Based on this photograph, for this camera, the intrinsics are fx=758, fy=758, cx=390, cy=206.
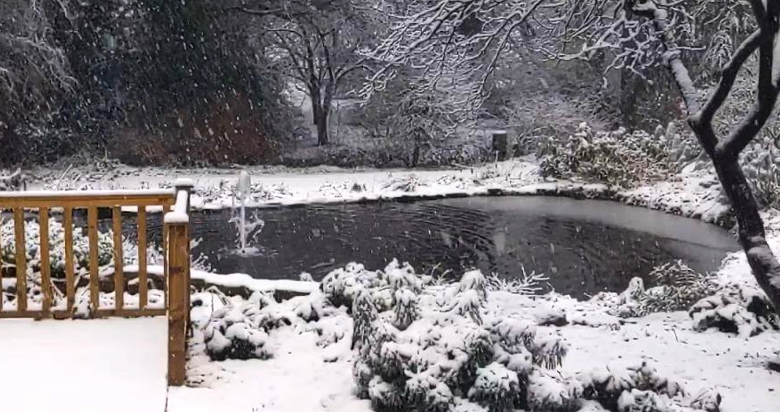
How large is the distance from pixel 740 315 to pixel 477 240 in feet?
13.9

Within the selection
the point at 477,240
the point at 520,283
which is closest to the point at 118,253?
the point at 520,283

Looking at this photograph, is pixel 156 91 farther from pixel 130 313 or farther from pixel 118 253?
pixel 118 253

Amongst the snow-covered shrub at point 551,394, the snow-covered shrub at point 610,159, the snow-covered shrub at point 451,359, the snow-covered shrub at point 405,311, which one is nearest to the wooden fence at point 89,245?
the snow-covered shrub at point 451,359

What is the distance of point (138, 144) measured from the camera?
15.3 metres

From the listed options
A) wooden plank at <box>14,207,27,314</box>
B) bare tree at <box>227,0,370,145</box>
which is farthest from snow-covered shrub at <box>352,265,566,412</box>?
bare tree at <box>227,0,370,145</box>

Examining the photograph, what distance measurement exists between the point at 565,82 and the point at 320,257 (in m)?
11.8

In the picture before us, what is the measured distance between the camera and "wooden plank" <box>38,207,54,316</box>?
13.1ft

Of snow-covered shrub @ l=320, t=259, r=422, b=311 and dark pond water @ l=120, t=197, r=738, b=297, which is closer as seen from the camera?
snow-covered shrub @ l=320, t=259, r=422, b=311

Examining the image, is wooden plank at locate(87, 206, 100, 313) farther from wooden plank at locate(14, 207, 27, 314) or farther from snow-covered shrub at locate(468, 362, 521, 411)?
snow-covered shrub at locate(468, 362, 521, 411)

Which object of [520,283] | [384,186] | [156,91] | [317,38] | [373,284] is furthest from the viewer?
[317,38]

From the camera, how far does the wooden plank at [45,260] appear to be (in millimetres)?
3992

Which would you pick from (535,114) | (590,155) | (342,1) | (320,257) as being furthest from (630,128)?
(320,257)

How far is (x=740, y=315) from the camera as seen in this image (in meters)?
5.02

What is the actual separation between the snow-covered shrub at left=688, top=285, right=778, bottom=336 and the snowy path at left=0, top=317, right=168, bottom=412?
11.5 feet
